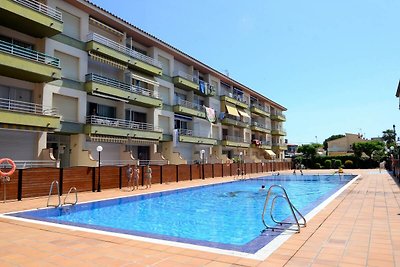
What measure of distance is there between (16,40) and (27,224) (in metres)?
15.1

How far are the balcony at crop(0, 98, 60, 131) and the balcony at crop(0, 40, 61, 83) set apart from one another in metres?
1.66

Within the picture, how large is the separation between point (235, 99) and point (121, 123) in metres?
23.7

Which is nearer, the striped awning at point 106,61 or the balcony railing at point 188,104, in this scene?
the striped awning at point 106,61

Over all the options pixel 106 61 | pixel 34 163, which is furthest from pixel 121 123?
pixel 34 163

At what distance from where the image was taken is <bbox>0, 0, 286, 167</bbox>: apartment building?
19.2 meters

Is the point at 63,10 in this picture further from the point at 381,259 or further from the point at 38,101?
the point at 381,259

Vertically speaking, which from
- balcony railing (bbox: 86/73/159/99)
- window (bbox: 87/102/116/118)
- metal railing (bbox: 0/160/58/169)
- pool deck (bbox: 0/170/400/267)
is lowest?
pool deck (bbox: 0/170/400/267)

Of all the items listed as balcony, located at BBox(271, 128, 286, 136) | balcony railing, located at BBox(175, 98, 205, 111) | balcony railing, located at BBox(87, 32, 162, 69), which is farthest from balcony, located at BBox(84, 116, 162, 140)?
balcony, located at BBox(271, 128, 286, 136)

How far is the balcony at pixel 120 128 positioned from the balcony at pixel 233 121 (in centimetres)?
1481

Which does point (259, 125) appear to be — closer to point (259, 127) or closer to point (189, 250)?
point (259, 127)

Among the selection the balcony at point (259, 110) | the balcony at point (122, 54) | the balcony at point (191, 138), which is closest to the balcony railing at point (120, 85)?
the balcony at point (122, 54)

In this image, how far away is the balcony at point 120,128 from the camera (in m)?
23.7

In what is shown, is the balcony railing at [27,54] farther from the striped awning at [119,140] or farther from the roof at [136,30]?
the striped awning at [119,140]

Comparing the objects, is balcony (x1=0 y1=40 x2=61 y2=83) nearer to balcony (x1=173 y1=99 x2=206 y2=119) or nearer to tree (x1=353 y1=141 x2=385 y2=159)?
balcony (x1=173 y1=99 x2=206 y2=119)
